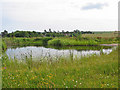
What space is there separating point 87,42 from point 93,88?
19699 mm

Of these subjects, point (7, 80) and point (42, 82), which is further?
→ point (7, 80)

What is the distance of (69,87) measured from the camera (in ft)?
12.0

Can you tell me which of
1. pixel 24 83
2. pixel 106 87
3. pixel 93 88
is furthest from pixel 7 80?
pixel 106 87

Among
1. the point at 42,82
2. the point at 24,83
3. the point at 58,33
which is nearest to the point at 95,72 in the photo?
the point at 42,82

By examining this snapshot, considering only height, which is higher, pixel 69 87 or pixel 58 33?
pixel 58 33

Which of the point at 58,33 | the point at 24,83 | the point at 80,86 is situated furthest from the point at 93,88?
the point at 58,33

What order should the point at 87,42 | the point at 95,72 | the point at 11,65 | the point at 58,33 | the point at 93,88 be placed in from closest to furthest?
the point at 93,88
the point at 95,72
the point at 11,65
the point at 87,42
the point at 58,33

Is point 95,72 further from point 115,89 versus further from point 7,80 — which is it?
point 7,80

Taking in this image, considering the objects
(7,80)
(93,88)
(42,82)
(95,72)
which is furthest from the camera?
(95,72)

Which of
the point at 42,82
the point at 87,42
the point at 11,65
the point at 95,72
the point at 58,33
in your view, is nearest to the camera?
the point at 42,82

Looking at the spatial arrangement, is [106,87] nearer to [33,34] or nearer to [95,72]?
[95,72]

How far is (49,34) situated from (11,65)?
2928cm

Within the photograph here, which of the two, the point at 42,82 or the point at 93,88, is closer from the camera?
the point at 93,88

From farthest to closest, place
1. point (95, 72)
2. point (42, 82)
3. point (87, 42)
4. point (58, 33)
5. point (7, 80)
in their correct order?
point (58, 33) → point (87, 42) → point (95, 72) → point (7, 80) → point (42, 82)
